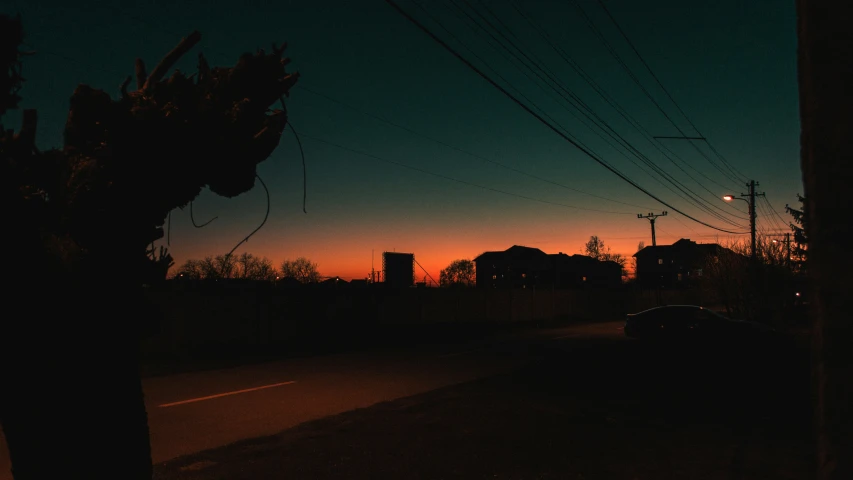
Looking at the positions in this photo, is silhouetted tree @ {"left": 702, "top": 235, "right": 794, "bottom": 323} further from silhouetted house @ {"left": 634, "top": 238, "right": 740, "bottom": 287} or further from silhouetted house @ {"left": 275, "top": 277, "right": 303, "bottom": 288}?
silhouetted house @ {"left": 634, "top": 238, "right": 740, "bottom": 287}

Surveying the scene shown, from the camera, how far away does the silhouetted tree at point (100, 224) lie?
10.1 ft

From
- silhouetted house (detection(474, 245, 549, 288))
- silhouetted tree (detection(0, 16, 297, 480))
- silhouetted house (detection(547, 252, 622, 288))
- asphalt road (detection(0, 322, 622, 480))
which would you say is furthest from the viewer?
silhouetted house (detection(474, 245, 549, 288))

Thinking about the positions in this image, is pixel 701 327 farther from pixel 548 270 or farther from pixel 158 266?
pixel 548 270

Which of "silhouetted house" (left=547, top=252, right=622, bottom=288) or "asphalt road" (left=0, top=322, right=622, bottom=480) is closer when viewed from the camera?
"asphalt road" (left=0, top=322, right=622, bottom=480)

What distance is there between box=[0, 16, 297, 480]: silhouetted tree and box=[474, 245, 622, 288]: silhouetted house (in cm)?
9548

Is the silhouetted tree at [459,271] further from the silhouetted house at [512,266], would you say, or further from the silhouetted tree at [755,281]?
the silhouetted tree at [755,281]

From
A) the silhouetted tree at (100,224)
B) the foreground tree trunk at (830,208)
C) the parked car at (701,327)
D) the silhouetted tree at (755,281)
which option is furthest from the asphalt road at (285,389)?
the silhouetted tree at (755,281)

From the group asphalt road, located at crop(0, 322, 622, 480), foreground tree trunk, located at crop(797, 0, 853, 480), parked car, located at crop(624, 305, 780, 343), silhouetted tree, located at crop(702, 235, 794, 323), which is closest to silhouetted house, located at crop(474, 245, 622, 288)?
silhouetted tree, located at crop(702, 235, 794, 323)

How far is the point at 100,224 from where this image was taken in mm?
3449

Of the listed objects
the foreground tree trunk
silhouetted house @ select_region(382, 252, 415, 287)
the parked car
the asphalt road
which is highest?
silhouetted house @ select_region(382, 252, 415, 287)

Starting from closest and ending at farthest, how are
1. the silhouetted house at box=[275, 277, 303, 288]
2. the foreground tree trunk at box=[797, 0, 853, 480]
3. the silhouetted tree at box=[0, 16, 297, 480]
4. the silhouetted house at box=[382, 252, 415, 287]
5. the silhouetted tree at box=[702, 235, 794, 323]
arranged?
the foreground tree trunk at box=[797, 0, 853, 480] → the silhouetted tree at box=[0, 16, 297, 480] → the silhouetted house at box=[275, 277, 303, 288] → the silhouetted tree at box=[702, 235, 794, 323] → the silhouetted house at box=[382, 252, 415, 287]

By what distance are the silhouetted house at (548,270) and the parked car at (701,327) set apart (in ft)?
255

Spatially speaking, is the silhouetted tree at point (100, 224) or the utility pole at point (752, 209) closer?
the silhouetted tree at point (100, 224)

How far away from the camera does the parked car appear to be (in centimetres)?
1817
